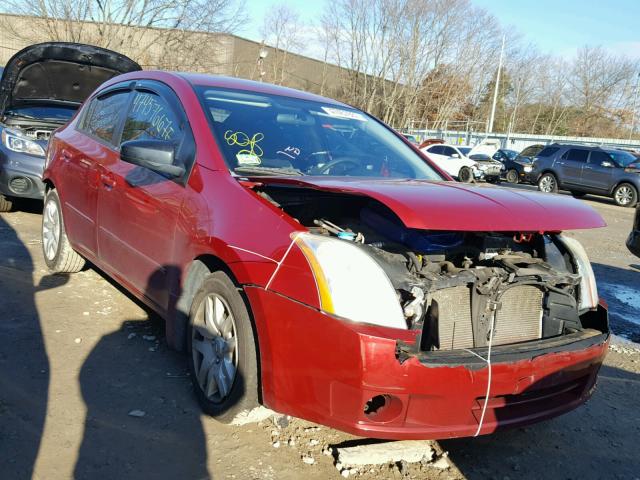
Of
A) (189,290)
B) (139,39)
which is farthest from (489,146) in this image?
(189,290)

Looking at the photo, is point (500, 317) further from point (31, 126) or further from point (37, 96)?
point (37, 96)

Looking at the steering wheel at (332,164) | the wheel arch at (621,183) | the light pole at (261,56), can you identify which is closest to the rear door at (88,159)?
the steering wheel at (332,164)

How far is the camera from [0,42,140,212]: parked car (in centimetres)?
683

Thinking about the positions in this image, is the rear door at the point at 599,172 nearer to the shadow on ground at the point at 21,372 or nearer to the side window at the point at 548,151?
the side window at the point at 548,151

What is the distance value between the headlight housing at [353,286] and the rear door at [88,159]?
2288mm

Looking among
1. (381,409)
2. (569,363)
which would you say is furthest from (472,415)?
Answer: (569,363)

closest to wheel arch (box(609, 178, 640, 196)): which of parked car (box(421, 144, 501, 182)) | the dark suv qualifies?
the dark suv

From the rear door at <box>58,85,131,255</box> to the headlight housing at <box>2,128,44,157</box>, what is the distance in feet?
7.81

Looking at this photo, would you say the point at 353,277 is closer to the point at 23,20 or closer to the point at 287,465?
the point at 287,465

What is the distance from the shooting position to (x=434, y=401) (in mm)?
2350

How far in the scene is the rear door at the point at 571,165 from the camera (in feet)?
64.2

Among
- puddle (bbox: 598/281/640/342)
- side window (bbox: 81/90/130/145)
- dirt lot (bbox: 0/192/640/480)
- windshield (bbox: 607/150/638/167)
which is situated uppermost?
windshield (bbox: 607/150/638/167)

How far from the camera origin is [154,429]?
2.86m

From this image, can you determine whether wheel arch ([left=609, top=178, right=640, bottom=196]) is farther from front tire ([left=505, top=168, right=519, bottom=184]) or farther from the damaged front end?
the damaged front end
